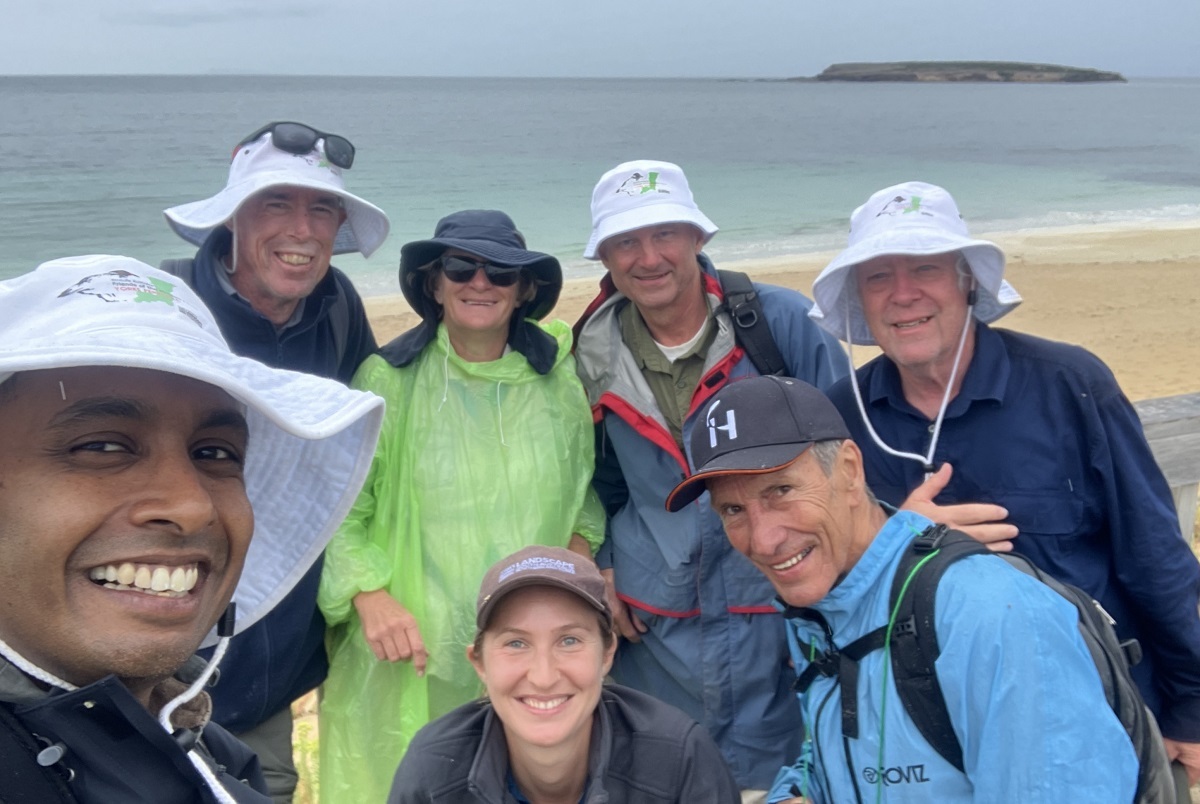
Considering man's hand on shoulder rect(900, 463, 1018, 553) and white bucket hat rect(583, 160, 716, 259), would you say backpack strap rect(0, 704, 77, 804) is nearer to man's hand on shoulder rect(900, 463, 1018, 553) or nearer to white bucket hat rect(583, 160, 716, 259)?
man's hand on shoulder rect(900, 463, 1018, 553)

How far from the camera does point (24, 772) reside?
4.39ft

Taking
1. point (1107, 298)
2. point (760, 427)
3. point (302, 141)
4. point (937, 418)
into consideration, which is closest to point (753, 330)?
point (937, 418)

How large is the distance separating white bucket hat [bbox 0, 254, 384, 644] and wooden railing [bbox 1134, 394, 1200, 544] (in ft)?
10.2

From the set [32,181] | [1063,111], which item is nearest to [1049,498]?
[32,181]

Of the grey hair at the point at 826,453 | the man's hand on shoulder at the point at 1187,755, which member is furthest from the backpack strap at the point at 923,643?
the man's hand on shoulder at the point at 1187,755

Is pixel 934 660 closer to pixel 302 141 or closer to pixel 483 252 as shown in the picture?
pixel 483 252

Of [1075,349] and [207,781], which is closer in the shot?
[207,781]

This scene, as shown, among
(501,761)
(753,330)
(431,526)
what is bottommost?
(501,761)

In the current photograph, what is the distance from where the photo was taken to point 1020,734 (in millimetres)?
1932

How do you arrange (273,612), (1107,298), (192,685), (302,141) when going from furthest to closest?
(1107,298) < (302,141) < (273,612) < (192,685)

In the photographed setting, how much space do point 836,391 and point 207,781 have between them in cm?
222

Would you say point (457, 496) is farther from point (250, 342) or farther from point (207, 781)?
point (207, 781)

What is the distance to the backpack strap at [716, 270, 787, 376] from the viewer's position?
341 cm

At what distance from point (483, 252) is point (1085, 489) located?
6.49ft
